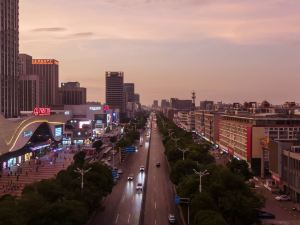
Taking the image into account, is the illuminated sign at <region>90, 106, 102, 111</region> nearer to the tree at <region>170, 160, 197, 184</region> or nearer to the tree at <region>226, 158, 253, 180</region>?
the tree at <region>226, 158, 253, 180</region>

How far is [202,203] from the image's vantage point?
42.5 m

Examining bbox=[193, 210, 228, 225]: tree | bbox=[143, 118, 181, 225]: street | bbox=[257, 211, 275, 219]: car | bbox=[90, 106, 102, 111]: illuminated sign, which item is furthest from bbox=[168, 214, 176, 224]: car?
bbox=[90, 106, 102, 111]: illuminated sign

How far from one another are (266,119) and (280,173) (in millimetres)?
22657

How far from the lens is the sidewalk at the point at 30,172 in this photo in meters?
68.4

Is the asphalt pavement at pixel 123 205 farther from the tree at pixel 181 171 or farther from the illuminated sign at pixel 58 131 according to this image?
the illuminated sign at pixel 58 131

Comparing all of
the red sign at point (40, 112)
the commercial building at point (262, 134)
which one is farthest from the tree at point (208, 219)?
the red sign at point (40, 112)

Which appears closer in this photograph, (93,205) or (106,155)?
(93,205)

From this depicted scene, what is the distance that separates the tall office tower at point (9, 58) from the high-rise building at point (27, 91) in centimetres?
5126

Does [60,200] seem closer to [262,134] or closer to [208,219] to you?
[208,219]

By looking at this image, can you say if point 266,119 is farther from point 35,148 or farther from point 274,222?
point 35,148

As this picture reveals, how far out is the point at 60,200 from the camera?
43406 millimetres

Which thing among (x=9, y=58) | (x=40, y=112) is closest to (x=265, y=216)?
(x=40, y=112)

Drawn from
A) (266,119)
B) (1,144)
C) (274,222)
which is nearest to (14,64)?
(1,144)

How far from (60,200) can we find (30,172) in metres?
44.0
